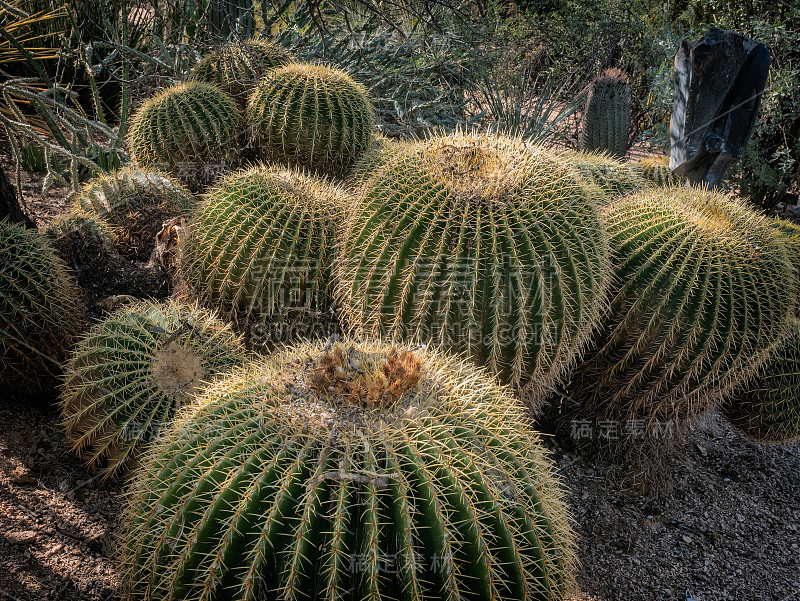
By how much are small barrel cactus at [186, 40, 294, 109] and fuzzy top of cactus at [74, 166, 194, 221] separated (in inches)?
40.1

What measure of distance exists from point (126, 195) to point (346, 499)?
128 inches

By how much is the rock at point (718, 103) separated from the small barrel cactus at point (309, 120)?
2.28m

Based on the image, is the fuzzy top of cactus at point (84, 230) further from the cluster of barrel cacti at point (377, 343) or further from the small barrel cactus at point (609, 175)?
the small barrel cactus at point (609, 175)

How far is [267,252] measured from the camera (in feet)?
9.74

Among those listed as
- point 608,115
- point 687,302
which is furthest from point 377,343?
→ point 608,115

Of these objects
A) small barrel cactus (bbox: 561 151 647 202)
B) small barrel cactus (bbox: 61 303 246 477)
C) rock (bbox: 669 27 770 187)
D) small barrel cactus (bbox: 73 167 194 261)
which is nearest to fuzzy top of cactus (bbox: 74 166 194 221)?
small barrel cactus (bbox: 73 167 194 261)

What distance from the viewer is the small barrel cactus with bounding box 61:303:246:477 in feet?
7.97

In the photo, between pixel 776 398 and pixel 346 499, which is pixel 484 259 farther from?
pixel 776 398

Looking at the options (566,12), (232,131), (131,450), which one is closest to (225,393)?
(131,450)

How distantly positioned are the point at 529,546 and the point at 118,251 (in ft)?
10.9

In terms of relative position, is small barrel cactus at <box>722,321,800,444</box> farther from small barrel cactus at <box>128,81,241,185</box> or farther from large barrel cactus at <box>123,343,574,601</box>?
small barrel cactus at <box>128,81,241,185</box>

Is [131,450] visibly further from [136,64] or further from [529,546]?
[136,64]

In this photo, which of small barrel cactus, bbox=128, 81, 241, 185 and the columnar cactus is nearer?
small barrel cactus, bbox=128, 81, 241, 185

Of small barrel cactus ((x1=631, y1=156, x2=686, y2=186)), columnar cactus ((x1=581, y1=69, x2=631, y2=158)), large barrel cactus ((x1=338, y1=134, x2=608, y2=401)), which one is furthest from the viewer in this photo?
columnar cactus ((x1=581, y1=69, x2=631, y2=158))
